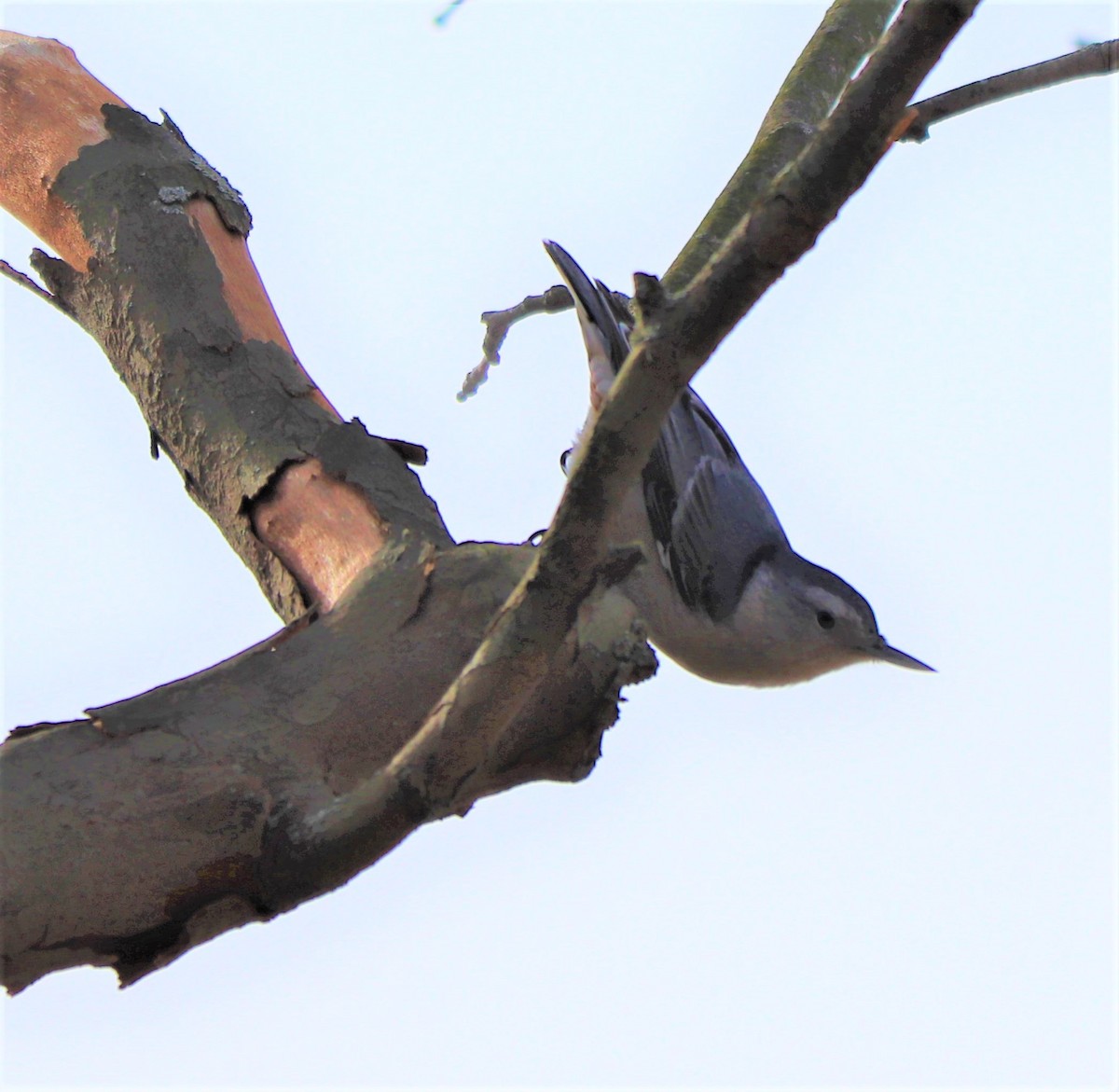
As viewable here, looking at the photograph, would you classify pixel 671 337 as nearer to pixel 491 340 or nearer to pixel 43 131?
pixel 491 340

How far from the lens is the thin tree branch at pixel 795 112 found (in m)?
2.60

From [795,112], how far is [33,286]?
1.70 m

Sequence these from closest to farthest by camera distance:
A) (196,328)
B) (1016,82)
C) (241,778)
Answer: (241,778) < (1016,82) < (196,328)

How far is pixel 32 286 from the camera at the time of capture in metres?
2.61

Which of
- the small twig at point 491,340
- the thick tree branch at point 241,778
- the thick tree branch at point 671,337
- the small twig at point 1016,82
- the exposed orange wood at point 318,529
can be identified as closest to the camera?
the thick tree branch at point 671,337

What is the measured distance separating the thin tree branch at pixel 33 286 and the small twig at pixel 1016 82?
5.87 feet

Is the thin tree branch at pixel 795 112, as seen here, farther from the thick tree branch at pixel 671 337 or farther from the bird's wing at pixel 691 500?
the thick tree branch at pixel 671 337

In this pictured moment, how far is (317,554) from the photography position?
2.28 meters

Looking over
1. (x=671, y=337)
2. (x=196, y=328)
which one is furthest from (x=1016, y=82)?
(x=196, y=328)

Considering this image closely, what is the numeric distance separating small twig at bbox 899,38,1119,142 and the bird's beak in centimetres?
141

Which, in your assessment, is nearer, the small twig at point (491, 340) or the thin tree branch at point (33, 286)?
the thin tree branch at point (33, 286)

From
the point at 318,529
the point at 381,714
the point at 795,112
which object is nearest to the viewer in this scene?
the point at 381,714

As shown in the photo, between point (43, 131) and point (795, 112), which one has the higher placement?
point (795, 112)

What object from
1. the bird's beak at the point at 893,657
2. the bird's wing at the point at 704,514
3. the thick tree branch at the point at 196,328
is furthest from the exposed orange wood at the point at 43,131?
the bird's beak at the point at 893,657
